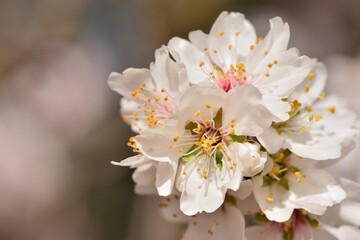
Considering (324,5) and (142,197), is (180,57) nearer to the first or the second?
(142,197)

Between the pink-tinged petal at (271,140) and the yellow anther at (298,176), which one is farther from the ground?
the pink-tinged petal at (271,140)

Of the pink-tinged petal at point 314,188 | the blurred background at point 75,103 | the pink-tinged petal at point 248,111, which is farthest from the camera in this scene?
the blurred background at point 75,103

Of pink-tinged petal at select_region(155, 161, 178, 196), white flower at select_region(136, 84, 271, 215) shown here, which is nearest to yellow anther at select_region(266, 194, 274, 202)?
white flower at select_region(136, 84, 271, 215)

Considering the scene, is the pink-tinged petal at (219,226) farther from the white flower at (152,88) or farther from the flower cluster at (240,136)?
the white flower at (152,88)

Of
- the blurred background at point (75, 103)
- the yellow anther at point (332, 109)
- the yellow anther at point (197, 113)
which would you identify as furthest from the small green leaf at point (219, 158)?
the blurred background at point (75, 103)

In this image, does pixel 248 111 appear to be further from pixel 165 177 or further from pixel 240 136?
pixel 165 177

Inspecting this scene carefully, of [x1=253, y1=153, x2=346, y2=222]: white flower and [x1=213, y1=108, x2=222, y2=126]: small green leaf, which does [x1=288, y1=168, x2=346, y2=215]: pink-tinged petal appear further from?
[x1=213, y1=108, x2=222, y2=126]: small green leaf

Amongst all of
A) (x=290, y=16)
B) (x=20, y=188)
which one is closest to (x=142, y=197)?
(x=20, y=188)
